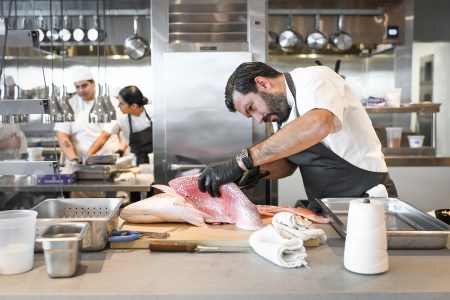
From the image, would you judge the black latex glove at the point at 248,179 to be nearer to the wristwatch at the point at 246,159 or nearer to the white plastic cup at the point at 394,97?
the wristwatch at the point at 246,159

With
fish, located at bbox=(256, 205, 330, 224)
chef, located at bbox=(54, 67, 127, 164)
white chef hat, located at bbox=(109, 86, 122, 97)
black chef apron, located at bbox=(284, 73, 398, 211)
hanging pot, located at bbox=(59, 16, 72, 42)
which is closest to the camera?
fish, located at bbox=(256, 205, 330, 224)

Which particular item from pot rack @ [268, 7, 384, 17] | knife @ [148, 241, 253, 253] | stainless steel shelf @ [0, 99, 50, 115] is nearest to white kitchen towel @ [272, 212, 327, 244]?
knife @ [148, 241, 253, 253]

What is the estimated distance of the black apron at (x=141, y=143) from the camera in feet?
18.6

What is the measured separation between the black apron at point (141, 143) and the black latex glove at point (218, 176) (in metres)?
3.53

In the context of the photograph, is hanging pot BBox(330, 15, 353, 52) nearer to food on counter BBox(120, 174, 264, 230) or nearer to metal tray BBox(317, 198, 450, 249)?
metal tray BBox(317, 198, 450, 249)

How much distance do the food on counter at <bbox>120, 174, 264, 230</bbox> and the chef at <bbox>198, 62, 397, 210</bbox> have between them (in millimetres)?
65

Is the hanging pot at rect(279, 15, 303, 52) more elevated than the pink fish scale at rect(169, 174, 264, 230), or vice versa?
the hanging pot at rect(279, 15, 303, 52)

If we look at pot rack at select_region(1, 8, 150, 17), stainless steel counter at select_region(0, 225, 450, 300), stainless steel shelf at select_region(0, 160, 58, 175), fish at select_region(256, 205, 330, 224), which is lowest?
stainless steel counter at select_region(0, 225, 450, 300)

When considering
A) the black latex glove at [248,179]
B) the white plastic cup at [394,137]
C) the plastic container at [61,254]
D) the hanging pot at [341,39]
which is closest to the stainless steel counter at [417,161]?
the white plastic cup at [394,137]

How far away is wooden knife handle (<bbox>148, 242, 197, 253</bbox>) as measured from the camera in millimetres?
1862

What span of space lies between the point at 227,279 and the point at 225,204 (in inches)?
26.8

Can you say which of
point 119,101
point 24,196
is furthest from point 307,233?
point 119,101

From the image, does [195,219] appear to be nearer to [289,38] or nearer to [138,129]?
[138,129]

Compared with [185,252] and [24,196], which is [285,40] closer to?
[24,196]
